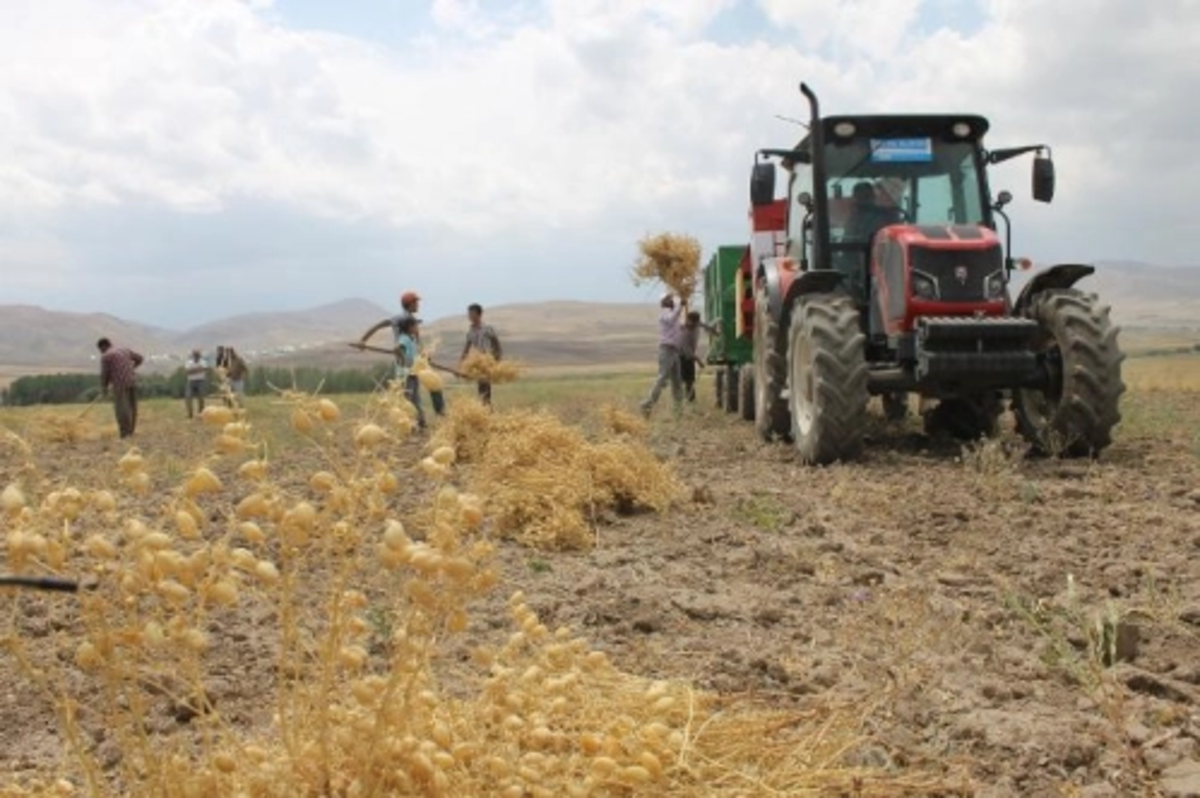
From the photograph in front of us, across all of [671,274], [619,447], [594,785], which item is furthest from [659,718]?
[671,274]

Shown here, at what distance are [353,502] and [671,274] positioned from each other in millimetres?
17637

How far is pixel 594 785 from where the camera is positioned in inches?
85.1

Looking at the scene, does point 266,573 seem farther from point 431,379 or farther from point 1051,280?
point 1051,280

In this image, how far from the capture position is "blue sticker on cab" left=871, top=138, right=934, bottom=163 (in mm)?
9914

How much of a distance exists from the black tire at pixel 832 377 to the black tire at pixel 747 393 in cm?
540

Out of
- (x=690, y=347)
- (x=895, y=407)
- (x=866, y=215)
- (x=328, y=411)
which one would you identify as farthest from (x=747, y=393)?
(x=328, y=411)

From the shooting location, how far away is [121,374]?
1673 cm

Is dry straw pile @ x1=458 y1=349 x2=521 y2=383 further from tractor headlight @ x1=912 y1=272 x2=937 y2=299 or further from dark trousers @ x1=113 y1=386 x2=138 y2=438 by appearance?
tractor headlight @ x1=912 y1=272 x2=937 y2=299

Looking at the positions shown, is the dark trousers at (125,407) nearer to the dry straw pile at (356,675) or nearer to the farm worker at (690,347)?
the farm worker at (690,347)

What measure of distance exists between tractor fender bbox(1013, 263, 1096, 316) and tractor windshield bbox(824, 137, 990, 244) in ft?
2.68

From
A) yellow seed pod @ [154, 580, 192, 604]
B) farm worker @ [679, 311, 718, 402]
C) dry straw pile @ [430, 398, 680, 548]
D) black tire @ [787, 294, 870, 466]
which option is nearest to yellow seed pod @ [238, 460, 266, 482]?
yellow seed pod @ [154, 580, 192, 604]

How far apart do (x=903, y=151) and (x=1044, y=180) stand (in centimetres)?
117

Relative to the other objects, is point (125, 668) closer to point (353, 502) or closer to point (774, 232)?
point (353, 502)

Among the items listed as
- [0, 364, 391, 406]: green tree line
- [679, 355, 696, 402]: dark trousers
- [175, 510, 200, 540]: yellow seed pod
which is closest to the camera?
[175, 510, 200, 540]: yellow seed pod
